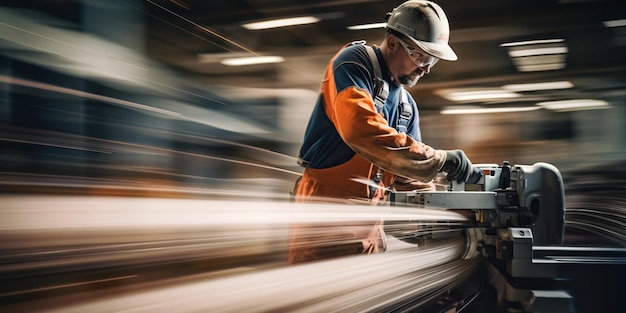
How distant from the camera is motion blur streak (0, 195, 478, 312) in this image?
43.6 inches

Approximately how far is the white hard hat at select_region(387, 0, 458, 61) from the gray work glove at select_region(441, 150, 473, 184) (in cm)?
38

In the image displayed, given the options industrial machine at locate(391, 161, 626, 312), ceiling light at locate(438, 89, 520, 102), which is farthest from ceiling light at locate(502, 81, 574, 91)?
industrial machine at locate(391, 161, 626, 312)

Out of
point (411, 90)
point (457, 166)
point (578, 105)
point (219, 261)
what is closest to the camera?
point (457, 166)

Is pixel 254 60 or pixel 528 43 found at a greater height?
pixel 528 43

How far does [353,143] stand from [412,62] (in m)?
0.48

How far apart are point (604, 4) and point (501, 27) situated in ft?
2.71

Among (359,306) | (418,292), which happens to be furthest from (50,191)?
(418,292)

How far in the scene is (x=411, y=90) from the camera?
4.88 m

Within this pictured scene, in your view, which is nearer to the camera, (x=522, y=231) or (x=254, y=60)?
(x=522, y=231)

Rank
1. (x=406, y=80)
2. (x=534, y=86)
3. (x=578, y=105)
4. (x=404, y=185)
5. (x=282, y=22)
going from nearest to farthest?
(x=406, y=80)
(x=404, y=185)
(x=282, y=22)
(x=578, y=105)
(x=534, y=86)

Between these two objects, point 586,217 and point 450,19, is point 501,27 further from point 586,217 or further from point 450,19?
point 586,217

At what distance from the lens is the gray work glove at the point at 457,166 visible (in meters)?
2.05

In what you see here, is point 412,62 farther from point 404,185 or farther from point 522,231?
point 522,231

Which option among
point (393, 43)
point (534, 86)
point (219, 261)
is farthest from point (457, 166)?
point (534, 86)
